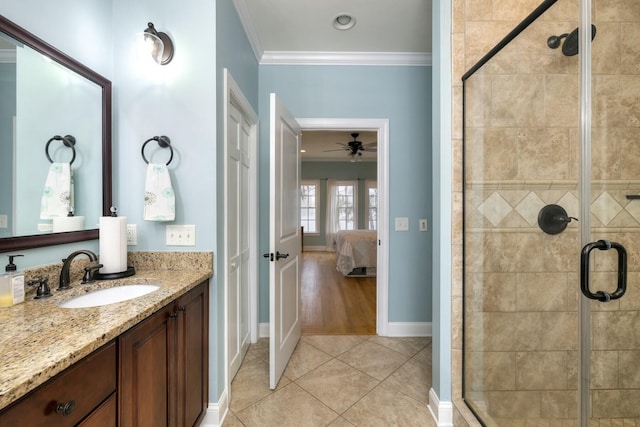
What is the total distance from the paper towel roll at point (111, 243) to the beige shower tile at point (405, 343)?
2.14 metres

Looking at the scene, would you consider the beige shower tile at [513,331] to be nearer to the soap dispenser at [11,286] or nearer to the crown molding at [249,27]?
the soap dispenser at [11,286]

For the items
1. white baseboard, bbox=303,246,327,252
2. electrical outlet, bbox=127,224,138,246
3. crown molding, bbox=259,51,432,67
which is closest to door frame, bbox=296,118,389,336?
crown molding, bbox=259,51,432,67

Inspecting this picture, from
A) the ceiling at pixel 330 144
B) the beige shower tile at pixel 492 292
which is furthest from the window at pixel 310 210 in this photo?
the beige shower tile at pixel 492 292

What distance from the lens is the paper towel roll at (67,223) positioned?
1.27m

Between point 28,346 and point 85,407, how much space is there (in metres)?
0.22

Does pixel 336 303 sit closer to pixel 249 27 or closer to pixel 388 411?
pixel 388 411

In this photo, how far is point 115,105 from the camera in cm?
158

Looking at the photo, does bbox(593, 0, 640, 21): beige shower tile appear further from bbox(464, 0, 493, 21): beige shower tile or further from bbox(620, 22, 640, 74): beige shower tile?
bbox(464, 0, 493, 21): beige shower tile

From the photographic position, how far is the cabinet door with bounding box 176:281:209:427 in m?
1.26

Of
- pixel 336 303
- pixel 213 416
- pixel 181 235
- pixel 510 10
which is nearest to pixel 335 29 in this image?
pixel 510 10

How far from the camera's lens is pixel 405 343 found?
2568 millimetres

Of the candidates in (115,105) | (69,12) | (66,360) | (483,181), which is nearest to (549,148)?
(483,181)

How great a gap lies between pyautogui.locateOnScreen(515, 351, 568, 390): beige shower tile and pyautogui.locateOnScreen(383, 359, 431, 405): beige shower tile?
0.61 m

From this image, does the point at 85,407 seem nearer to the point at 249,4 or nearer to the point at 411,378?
the point at 411,378
